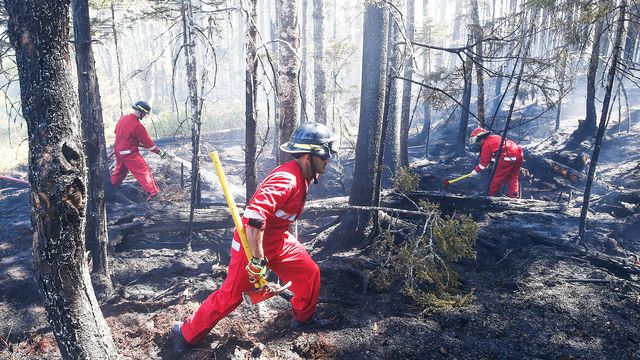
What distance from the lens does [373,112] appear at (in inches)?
225

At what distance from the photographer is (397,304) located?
15.1 feet

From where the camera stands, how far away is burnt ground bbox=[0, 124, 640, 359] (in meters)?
3.82

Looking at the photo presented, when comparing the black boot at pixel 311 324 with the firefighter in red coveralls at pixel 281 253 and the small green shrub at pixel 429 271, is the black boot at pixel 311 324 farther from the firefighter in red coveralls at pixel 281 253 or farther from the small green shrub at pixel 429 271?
the small green shrub at pixel 429 271

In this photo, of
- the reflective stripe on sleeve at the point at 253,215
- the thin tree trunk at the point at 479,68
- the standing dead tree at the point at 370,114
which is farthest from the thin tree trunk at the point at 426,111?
the reflective stripe on sleeve at the point at 253,215

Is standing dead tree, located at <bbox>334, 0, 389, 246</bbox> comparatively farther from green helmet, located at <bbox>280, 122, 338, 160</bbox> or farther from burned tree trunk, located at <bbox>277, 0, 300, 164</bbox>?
green helmet, located at <bbox>280, 122, 338, 160</bbox>

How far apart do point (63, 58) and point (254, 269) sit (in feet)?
6.99

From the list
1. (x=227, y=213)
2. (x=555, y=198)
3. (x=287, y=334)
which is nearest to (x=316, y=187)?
(x=227, y=213)

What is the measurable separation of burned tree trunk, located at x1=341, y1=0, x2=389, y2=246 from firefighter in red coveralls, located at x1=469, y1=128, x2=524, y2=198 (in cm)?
357

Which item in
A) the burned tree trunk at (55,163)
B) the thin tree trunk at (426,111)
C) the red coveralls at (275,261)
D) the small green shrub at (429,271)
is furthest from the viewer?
the thin tree trunk at (426,111)

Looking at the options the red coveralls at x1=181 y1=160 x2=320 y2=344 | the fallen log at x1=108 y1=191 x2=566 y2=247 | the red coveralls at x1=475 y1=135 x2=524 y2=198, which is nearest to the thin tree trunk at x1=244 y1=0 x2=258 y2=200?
the fallen log at x1=108 y1=191 x2=566 y2=247

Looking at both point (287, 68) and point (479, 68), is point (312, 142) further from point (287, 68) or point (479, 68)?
point (479, 68)

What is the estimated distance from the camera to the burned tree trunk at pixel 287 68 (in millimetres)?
5508

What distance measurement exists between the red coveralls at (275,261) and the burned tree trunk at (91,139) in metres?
1.91

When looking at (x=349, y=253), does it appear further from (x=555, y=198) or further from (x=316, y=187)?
(x=555, y=198)
